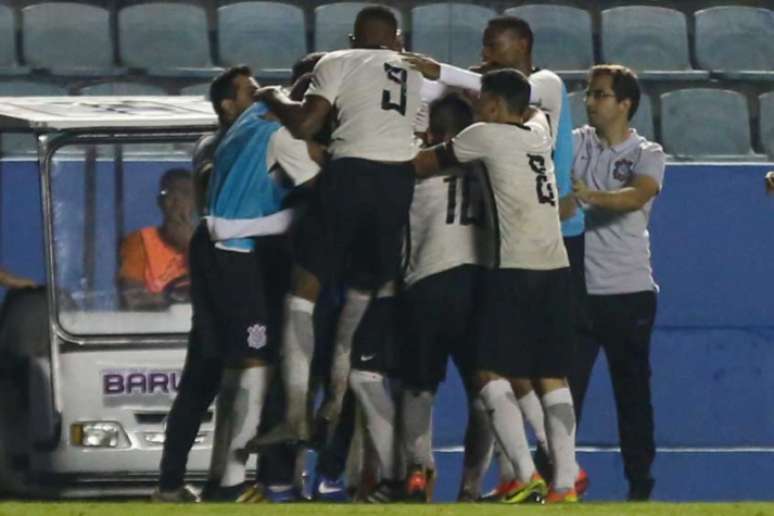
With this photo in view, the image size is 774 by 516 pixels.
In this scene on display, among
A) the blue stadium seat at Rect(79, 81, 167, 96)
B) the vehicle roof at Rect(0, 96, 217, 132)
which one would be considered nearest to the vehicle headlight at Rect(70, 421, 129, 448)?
the vehicle roof at Rect(0, 96, 217, 132)

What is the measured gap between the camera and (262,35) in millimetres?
13883

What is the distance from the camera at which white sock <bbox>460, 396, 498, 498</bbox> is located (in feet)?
29.4

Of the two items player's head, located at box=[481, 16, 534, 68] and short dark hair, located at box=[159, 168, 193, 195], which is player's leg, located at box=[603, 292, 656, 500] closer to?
player's head, located at box=[481, 16, 534, 68]

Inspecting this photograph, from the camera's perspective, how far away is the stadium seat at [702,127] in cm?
1374

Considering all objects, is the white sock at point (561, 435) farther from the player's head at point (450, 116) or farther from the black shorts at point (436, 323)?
the player's head at point (450, 116)

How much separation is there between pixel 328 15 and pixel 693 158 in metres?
2.35

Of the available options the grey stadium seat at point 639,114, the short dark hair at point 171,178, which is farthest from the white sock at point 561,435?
the grey stadium seat at point 639,114

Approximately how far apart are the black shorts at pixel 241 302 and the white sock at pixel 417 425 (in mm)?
542

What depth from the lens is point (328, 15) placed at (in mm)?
13812

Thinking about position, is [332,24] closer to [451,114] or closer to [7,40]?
[7,40]

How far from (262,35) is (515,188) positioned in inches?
235

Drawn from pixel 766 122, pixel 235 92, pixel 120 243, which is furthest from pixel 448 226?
pixel 766 122

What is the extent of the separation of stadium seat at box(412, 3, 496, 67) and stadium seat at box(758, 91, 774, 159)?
175 centimetres

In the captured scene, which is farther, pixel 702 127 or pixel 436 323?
pixel 702 127
